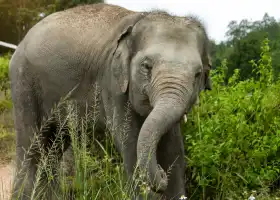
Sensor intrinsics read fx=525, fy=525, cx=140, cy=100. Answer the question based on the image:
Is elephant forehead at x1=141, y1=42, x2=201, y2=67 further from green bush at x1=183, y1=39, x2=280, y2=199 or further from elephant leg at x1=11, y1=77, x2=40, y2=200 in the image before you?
elephant leg at x1=11, y1=77, x2=40, y2=200

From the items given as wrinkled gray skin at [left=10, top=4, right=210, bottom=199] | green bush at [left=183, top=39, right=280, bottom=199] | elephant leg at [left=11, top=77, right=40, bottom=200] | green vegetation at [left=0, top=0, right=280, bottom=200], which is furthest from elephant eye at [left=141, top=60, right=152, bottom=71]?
elephant leg at [left=11, top=77, right=40, bottom=200]

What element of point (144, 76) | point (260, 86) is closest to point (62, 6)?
point (260, 86)

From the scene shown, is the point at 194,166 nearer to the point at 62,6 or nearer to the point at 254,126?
the point at 254,126

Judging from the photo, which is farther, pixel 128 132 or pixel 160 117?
pixel 128 132

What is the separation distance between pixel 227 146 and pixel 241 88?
123 centimetres

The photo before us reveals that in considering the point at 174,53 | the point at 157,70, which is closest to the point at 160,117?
the point at 157,70

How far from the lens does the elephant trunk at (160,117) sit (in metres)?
3.19

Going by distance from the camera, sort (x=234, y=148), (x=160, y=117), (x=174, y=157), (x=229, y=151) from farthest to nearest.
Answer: (x=234, y=148), (x=229, y=151), (x=174, y=157), (x=160, y=117)

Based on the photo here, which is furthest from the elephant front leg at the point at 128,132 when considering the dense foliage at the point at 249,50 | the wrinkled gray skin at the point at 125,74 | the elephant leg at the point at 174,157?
the dense foliage at the point at 249,50

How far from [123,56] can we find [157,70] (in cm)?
46

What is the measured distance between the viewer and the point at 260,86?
5.57 m

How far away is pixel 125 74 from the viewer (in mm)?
3924

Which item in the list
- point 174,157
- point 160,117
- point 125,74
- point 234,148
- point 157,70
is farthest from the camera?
Result: point 234,148

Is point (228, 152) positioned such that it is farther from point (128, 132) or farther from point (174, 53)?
point (174, 53)
